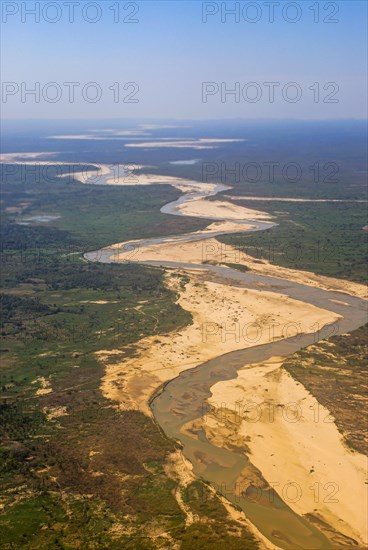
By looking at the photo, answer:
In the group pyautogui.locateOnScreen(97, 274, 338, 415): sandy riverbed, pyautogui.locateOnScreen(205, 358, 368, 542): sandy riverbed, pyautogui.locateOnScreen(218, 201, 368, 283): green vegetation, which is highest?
pyautogui.locateOnScreen(218, 201, 368, 283): green vegetation

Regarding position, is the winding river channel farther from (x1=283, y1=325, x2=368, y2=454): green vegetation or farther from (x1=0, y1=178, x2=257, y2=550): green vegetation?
(x1=283, y1=325, x2=368, y2=454): green vegetation

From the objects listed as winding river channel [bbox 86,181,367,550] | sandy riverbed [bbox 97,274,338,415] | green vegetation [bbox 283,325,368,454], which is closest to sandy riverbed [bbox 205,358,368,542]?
green vegetation [bbox 283,325,368,454]

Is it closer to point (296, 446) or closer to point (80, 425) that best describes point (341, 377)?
point (296, 446)

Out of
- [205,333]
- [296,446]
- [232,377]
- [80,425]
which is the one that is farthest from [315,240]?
[80,425]

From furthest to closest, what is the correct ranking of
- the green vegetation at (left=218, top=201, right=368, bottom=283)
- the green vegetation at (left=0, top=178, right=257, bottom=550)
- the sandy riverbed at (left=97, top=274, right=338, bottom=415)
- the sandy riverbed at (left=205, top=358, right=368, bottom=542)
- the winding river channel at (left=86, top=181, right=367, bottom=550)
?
the green vegetation at (left=218, top=201, right=368, bottom=283) < the sandy riverbed at (left=97, top=274, right=338, bottom=415) < the sandy riverbed at (left=205, top=358, right=368, bottom=542) < the winding river channel at (left=86, top=181, right=367, bottom=550) < the green vegetation at (left=0, top=178, right=257, bottom=550)

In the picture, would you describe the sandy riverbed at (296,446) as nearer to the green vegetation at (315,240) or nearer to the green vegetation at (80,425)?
the green vegetation at (80,425)
